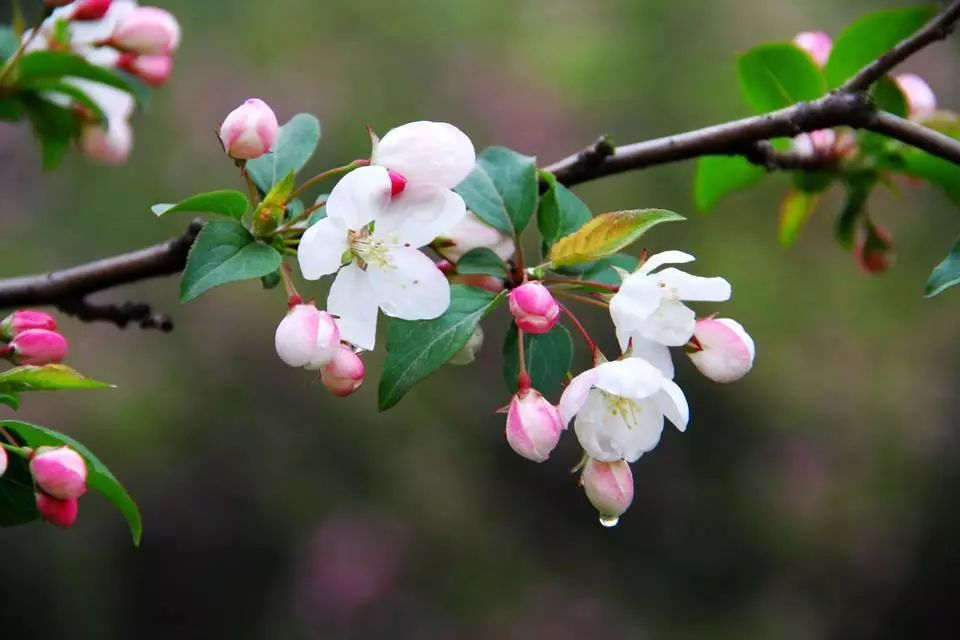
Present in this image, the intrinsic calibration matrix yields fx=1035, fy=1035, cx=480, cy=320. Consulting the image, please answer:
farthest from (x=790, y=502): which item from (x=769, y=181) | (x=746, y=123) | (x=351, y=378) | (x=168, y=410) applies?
(x=351, y=378)

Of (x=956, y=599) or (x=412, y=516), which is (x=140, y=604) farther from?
(x=956, y=599)

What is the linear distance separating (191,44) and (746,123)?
2.18m

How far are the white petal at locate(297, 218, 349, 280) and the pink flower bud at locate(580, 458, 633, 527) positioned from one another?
20 centimetres

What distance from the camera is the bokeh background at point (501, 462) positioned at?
2.33 m

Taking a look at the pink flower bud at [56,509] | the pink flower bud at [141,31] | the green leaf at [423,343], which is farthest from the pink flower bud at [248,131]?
the pink flower bud at [141,31]

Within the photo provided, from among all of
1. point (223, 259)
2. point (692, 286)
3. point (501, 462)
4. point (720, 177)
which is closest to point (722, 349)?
point (692, 286)

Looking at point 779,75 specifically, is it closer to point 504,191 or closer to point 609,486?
point 504,191

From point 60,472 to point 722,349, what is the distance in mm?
394

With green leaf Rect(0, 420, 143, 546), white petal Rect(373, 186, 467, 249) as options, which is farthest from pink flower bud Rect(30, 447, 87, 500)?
white petal Rect(373, 186, 467, 249)

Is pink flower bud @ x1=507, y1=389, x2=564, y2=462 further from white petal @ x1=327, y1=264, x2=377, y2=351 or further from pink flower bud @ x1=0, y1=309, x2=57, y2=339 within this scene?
pink flower bud @ x1=0, y1=309, x2=57, y2=339

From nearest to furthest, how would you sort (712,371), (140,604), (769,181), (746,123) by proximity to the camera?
1. (712,371)
2. (746,123)
3. (140,604)
4. (769,181)

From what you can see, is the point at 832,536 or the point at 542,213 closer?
the point at 542,213

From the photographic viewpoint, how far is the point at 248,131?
2.07ft

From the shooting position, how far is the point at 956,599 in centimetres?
230
